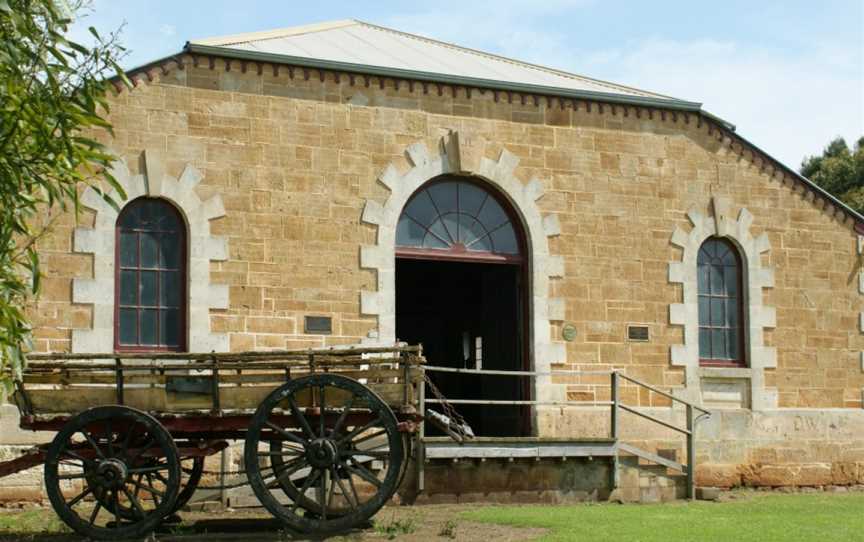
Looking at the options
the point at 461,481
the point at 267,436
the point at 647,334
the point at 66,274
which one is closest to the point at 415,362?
the point at 267,436

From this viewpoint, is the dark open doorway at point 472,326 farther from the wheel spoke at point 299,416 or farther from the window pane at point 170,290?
the wheel spoke at point 299,416

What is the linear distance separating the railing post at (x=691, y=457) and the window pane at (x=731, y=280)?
2.39 m

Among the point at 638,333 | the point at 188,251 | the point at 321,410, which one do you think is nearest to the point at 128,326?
the point at 188,251

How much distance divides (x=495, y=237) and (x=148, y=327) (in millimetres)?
4703

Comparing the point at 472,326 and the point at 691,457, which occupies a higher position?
the point at 472,326

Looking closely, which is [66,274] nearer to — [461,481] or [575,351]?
[461,481]

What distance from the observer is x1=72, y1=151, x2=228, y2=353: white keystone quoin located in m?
14.9

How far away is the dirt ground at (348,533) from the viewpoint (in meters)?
11.7

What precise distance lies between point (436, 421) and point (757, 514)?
3733 mm

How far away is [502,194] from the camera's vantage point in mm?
17281

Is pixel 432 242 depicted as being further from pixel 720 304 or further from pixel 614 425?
pixel 720 304

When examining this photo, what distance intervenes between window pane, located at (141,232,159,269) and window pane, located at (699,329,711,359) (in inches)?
300

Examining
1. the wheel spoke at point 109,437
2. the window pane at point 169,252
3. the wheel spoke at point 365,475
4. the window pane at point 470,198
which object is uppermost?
the window pane at point 470,198

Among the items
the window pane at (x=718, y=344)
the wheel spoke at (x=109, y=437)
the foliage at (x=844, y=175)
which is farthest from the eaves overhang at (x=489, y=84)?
the foliage at (x=844, y=175)
